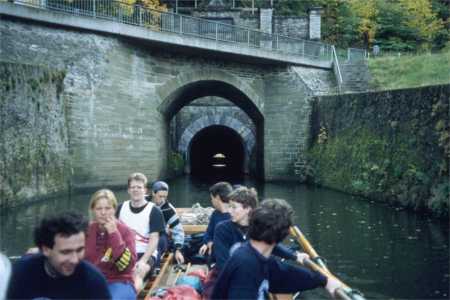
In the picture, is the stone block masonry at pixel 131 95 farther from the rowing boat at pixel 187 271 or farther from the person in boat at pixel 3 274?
the person in boat at pixel 3 274

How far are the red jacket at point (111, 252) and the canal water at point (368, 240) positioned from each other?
12.1 ft

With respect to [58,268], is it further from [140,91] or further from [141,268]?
[140,91]

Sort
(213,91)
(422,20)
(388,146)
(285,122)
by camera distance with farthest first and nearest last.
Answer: (422,20) → (213,91) → (285,122) → (388,146)

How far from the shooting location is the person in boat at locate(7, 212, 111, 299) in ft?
10.6

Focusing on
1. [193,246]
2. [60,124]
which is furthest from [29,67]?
[193,246]

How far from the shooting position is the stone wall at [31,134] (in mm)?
14656

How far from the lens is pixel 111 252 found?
186 inches

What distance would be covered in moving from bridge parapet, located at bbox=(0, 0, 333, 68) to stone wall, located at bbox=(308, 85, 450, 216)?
280 cm

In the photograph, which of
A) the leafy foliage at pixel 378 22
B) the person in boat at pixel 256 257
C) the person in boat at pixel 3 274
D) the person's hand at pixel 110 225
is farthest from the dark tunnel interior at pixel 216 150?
the person in boat at pixel 3 274

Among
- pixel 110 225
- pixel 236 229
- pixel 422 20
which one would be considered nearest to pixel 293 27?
pixel 422 20

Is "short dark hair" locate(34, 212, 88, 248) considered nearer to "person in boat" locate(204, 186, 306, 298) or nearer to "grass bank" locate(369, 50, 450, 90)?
"person in boat" locate(204, 186, 306, 298)

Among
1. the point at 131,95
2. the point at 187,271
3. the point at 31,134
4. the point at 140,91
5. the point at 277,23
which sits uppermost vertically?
the point at 277,23

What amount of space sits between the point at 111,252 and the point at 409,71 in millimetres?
25135

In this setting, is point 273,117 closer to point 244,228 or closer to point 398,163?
point 398,163
